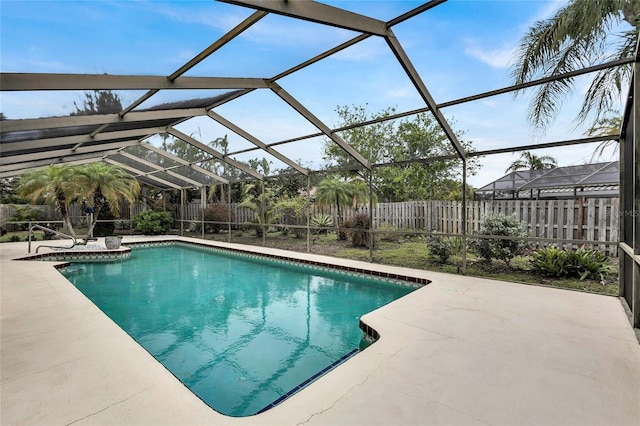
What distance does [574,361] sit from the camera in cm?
274

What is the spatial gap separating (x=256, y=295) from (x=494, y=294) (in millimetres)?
4085

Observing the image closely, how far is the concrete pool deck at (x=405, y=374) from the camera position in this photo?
6.61 feet

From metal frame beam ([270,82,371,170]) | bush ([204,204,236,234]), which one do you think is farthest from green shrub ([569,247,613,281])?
bush ([204,204,236,234])

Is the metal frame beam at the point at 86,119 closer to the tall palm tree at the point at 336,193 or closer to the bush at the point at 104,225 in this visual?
the tall palm tree at the point at 336,193

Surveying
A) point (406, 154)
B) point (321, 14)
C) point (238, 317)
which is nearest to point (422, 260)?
point (238, 317)

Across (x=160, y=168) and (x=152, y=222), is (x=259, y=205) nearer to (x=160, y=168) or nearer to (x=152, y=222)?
(x=160, y=168)

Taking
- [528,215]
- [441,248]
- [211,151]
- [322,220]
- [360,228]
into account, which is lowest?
[441,248]

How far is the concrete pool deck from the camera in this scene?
2016 millimetres

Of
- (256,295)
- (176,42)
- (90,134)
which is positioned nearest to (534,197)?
(256,295)

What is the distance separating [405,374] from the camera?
2.51m

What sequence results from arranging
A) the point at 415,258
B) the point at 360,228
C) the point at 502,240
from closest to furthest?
the point at 502,240, the point at 415,258, the point at 360,228

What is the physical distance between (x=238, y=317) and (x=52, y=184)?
367 inches

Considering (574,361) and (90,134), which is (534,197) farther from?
(90,134)

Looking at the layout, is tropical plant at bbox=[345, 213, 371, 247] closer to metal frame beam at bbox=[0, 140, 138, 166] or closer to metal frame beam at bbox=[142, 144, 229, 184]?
metal frame beam at bbox=[142, 144, 229, 184]
